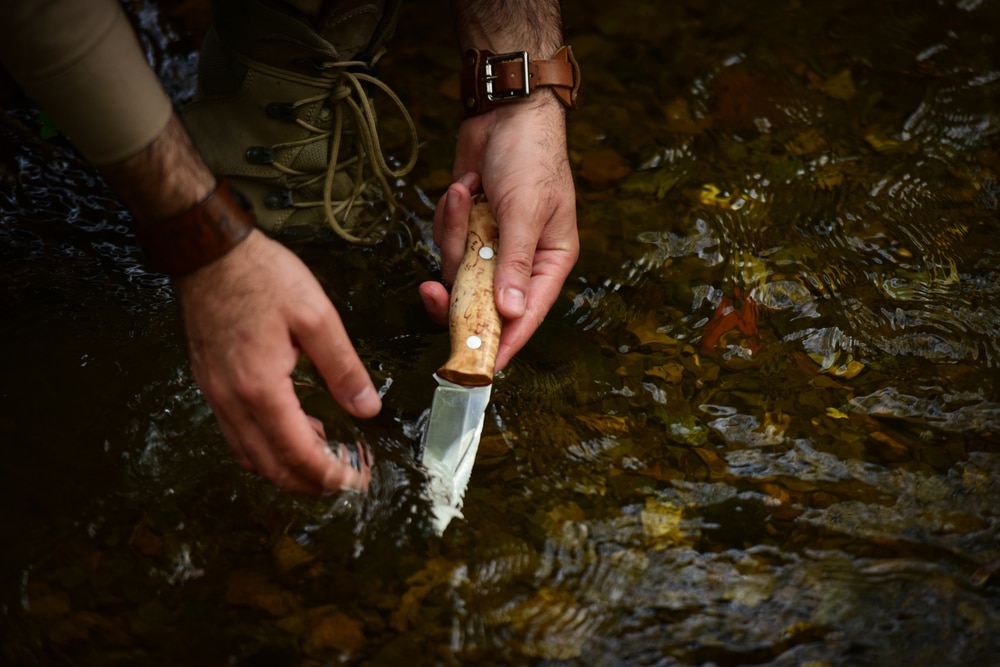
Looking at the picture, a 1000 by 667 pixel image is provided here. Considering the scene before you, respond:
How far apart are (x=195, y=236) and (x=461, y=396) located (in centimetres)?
64

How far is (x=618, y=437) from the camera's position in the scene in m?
2.00

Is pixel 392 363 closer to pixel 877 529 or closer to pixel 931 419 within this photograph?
pixel 877 529

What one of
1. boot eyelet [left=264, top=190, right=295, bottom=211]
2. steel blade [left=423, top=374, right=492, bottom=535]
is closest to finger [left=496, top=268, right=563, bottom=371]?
steel blade [left=423, top=374, right=492, bottom=535]

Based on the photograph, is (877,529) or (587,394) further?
(587,394)

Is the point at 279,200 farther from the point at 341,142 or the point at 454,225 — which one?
the point at 454,225

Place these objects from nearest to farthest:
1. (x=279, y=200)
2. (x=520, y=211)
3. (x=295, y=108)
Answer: (x=520, y=211) < (x=295, y=108) < (x=279, y=200)

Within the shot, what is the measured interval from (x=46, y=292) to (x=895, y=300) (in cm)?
234

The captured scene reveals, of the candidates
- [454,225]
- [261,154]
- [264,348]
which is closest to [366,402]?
[264,348]

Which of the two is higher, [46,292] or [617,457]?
[46,292]

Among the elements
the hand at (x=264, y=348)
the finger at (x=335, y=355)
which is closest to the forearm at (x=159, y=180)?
the hand at (x=264, y=348)

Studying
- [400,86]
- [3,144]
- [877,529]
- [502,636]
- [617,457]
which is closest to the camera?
[502,636]

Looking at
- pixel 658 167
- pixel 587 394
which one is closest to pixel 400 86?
pixel 658 167

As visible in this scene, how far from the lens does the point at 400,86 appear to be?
305cm

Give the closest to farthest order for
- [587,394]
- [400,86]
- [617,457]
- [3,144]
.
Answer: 1. [617,457]
2. [587,394]
3. [3,144]
4. [400,86]
